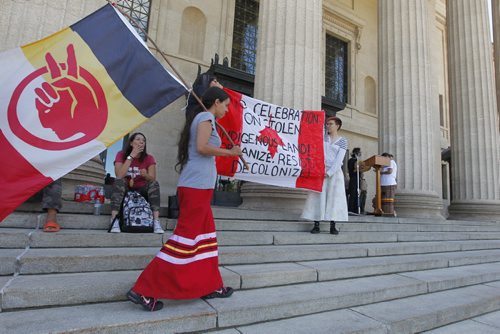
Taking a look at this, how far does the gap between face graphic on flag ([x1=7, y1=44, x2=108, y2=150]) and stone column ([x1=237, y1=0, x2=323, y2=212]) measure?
4306 mm

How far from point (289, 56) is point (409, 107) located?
15.3ft

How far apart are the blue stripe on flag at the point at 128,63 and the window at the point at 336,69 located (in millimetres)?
14379

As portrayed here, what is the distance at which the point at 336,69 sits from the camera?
1706 centimetres

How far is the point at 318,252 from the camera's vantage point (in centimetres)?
415

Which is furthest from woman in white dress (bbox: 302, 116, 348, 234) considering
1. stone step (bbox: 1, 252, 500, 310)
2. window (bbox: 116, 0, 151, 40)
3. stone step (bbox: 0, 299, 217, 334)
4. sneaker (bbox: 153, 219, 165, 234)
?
window (bbox: 116, 0, 151, 40)

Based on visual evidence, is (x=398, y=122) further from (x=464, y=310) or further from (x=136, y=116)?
(x=136, y=116)

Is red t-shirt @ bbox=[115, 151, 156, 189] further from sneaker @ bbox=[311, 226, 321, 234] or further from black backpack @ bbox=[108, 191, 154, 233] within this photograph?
sneaker @ bbox=[311, 226, 321, 234]

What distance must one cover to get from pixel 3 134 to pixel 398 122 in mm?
9715

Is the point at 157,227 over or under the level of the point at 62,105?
under

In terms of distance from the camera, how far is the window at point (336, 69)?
16641 mm

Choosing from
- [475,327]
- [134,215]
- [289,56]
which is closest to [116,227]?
[134,215]

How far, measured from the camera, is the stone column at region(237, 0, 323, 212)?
702 centimetres

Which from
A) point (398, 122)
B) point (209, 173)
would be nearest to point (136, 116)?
point (209, 173)

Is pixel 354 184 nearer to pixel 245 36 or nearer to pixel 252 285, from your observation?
pixel 252 285
